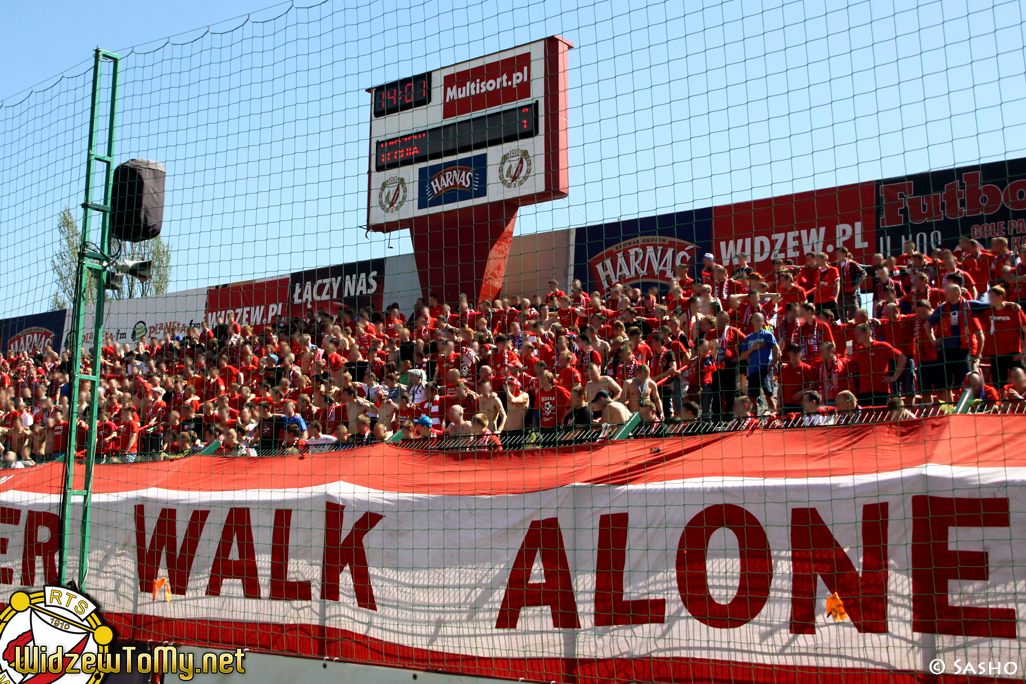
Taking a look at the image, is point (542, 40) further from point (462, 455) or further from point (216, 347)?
point (216, 347)

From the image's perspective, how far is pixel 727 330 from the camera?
7.03m

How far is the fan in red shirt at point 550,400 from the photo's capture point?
286 inches

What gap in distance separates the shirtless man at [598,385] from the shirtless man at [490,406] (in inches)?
32.1

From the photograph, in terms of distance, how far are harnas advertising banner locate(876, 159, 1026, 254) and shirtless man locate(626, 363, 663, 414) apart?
4178 mm

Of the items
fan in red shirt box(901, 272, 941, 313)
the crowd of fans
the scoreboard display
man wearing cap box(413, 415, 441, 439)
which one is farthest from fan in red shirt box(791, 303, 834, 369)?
man wearing cap box(413, 415, 441, 439)

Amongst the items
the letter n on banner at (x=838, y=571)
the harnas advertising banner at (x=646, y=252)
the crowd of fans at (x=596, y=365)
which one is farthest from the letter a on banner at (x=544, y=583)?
the harnas advertising banner at (x=646, y=252)

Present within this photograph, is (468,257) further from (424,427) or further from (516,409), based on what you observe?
(424,427)

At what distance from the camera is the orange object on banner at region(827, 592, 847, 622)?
11.6ft

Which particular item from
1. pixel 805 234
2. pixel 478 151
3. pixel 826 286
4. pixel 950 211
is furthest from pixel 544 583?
pixel 805 234

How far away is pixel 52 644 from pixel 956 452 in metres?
4.78

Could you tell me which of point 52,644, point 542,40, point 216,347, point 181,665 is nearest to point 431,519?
point 181,665

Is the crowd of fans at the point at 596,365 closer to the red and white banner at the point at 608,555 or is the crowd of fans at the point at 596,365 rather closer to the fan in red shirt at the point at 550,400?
the fan in red shirt at the point at 550,400

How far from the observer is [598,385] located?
22.6 feet

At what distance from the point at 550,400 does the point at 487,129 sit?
7.77ft
